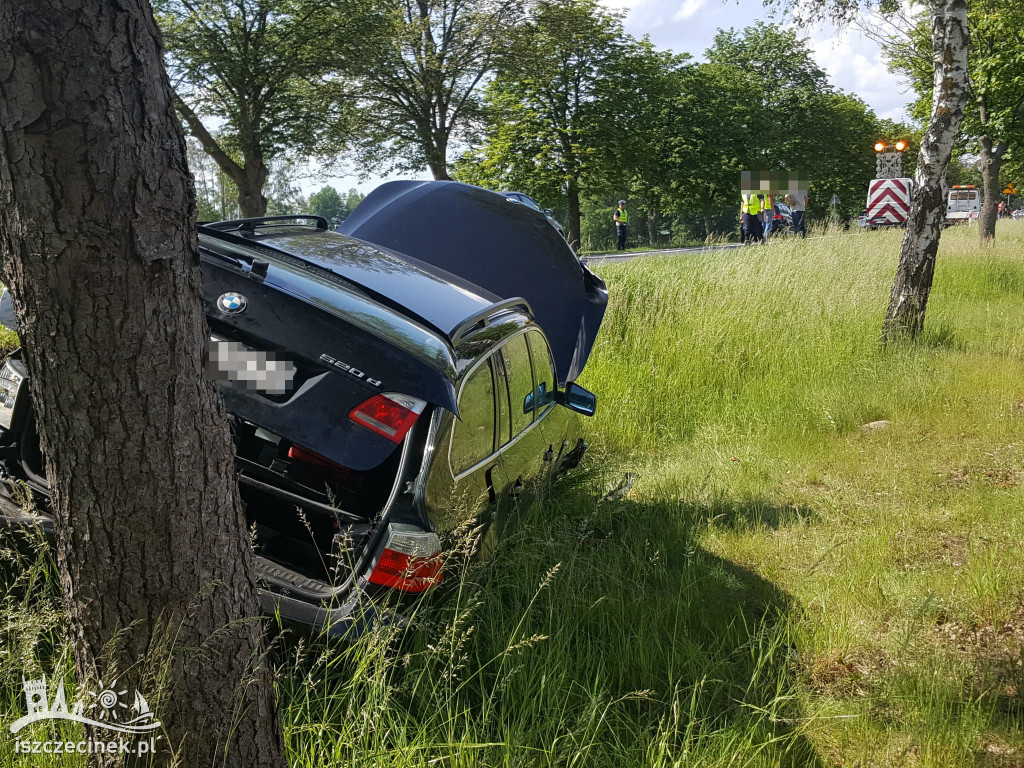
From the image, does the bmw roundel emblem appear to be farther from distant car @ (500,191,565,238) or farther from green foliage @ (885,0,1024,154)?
green foliage @ (885,0,1024,154)

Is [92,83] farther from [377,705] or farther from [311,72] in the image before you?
[311,72]

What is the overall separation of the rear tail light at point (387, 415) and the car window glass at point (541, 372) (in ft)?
5.23

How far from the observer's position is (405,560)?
2.99 meters

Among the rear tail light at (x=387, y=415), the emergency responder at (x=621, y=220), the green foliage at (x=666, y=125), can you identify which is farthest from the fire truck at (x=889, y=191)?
the rear tail light at (x=387, y=415)

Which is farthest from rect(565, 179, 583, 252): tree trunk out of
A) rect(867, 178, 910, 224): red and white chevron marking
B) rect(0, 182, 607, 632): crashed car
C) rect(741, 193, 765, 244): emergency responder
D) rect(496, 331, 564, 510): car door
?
rect(0, 182, 607, 632): crashed car

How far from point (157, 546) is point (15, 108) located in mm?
1032

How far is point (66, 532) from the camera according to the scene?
2023 mm

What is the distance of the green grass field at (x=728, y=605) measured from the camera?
2820 millimetres

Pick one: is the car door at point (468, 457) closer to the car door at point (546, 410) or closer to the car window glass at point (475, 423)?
the car window glass at point (475, 423)

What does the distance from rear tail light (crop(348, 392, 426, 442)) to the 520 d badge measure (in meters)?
0.09

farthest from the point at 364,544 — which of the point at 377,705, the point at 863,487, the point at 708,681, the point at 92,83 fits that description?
the point at 863,487

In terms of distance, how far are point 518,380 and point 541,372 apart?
547mm

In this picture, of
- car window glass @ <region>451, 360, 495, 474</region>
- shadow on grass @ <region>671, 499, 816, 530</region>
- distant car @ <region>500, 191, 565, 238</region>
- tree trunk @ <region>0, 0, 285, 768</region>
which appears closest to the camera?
tree trunk @ <region>0, 0, 285, 768</region>

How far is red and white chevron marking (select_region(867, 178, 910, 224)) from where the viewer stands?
20.8 m
